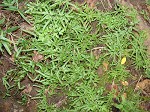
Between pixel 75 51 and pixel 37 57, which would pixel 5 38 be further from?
pixel 75 51

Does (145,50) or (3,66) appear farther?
(145,50)

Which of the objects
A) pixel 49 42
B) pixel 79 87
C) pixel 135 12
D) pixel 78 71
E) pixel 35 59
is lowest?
pixel 79 87

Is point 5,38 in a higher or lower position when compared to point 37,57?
higher

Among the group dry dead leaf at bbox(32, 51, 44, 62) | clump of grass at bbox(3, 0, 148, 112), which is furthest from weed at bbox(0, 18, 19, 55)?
dry dead leaf at bbox(32, 51, 44, 62)

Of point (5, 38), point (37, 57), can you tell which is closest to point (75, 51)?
point (37, 57)

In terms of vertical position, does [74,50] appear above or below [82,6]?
below

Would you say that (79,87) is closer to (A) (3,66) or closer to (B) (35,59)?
(B) (35,59)

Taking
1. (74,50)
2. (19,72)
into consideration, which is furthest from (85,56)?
Result: (19,72)

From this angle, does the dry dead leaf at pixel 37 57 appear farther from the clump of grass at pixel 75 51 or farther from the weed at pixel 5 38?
the weed at pixel 5 38
